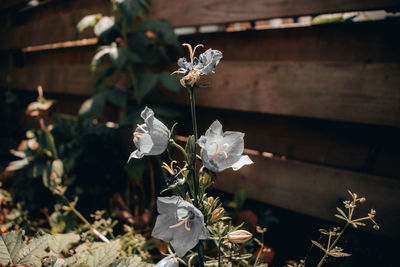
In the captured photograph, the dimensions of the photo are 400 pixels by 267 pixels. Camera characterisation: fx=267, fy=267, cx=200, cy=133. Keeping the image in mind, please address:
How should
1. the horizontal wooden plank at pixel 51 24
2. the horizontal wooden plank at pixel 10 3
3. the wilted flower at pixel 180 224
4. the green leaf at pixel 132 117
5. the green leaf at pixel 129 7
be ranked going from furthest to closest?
the horizontal wooden plank at pixel 10 3, the horizontal wooden plank at pixel 51 24, the green leaf at pixel 132 117, the green leaf at pixel 129 7, the wilted flower at pixel 180 224

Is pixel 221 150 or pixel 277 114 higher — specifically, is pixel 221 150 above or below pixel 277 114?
above

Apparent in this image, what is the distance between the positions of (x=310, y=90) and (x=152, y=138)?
930mm

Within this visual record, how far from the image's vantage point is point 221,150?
0.56m

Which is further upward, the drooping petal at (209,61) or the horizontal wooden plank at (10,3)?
the horizontal wooden plank at (10,3)

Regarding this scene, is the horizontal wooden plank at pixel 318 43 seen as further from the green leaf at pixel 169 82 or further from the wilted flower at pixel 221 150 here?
the wilted flower at pixel 221 150

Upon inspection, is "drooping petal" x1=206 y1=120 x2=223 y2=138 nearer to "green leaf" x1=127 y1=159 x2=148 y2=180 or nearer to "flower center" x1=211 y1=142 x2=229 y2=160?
"flower center" x1=211 y1=142 x2=229 y2=160

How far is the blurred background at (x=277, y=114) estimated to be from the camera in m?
1.12

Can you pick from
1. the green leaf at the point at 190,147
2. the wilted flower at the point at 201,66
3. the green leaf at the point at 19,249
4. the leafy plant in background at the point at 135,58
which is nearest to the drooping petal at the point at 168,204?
the green leaf at the point at 190,147

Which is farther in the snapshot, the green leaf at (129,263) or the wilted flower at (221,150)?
the green leaf at (129,263)

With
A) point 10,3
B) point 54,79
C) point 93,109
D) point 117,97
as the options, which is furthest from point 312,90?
→ point 10,3

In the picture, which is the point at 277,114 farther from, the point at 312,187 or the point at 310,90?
the point at 312,187

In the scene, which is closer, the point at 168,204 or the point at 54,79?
the point at 168,204

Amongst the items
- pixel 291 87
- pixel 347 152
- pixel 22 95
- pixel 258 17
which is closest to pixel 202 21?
pixel 258 17

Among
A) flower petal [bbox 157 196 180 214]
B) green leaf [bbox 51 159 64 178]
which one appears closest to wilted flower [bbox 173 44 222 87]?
flower petal [bbox 157 196 180 214]
